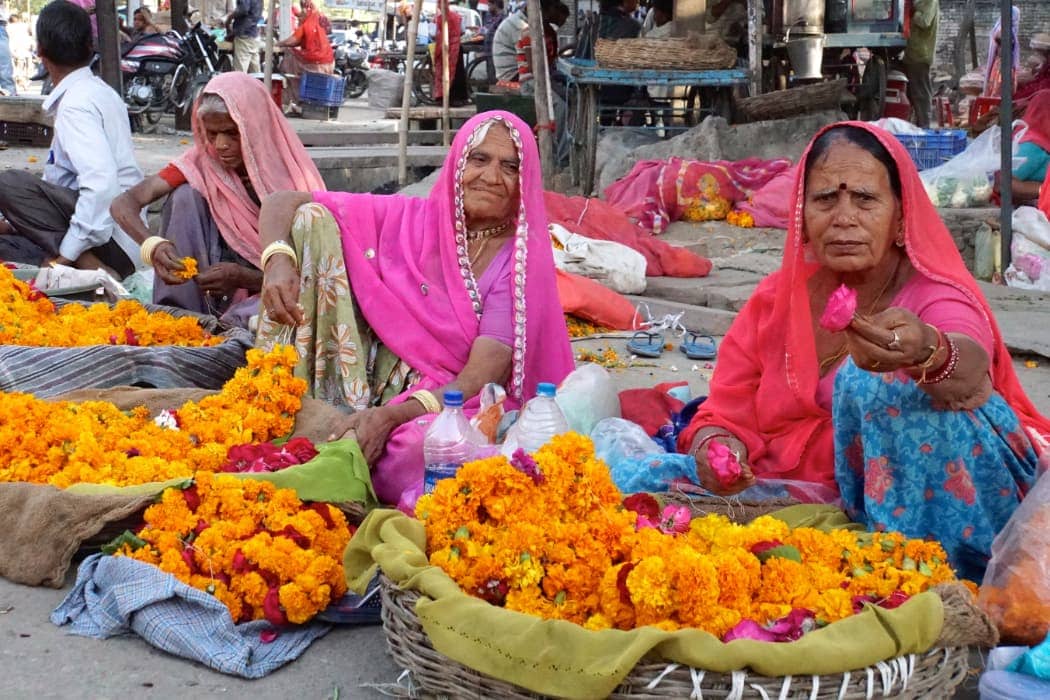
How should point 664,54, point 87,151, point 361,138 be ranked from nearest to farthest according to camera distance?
1. point 87,151
2. point 664,54
3. point 361,138

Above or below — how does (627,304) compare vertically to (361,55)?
below

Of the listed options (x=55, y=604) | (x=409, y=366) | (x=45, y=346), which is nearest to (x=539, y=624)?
(x=55, y=604)

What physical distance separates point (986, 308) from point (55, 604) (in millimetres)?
2484

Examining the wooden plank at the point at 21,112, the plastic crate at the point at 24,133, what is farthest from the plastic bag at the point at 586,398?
the plastic crate at the point at 24,133

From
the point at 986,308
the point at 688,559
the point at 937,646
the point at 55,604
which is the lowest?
the point at 55,604

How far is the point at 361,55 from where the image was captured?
24641mm

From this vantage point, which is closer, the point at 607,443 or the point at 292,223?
the point at 607,443

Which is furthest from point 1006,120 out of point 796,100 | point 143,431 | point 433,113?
point 433,113

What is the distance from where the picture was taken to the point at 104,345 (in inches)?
177

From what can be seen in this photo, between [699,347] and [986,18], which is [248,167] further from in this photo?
[986,18]

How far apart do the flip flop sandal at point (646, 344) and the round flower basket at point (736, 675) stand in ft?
11.6

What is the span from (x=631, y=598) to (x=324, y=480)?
1.22 meters

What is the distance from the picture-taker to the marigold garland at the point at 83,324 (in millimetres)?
4691

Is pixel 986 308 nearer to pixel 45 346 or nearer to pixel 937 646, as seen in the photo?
pixel 937 646
